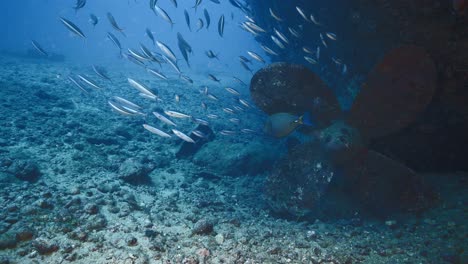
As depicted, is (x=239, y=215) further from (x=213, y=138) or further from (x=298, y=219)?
(x=213, y=138)

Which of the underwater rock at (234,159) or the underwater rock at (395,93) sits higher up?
the underwater rock at (395,93)

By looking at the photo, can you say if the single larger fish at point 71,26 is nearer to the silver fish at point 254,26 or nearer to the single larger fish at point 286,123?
the silver fish at point 254,26

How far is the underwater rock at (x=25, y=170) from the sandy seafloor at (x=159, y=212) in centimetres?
9

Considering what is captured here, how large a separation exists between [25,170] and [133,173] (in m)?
2.22

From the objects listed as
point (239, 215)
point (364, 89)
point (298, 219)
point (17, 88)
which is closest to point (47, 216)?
point (239, 215)

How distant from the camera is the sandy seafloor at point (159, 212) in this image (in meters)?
3.98

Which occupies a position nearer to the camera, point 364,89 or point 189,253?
point 189,253

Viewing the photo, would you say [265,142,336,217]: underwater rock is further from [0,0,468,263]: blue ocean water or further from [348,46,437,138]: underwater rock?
[348,46,437,138]: underwater rock

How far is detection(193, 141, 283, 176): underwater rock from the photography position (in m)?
8.22

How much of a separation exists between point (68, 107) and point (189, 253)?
9277mm

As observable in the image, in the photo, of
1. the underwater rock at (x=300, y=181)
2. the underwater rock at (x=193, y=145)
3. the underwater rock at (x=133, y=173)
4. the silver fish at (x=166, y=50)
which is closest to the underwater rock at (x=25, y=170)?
the underwater rock at (x=133, y=173)

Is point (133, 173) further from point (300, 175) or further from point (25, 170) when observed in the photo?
point (300, 175)

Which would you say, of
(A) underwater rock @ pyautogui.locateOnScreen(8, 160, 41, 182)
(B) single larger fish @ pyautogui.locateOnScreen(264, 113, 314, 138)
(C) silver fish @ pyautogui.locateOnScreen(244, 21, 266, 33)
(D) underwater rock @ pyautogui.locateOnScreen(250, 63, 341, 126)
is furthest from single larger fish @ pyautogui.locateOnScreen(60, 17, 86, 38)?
(B) single larger fish @ pyautogui.locateOnScreen(264, 113, 314, 138)

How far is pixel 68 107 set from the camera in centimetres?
1040
